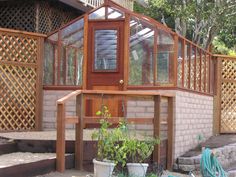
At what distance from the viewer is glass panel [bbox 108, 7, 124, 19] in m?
9.92

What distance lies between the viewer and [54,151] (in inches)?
301

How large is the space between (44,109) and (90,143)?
9.17ft

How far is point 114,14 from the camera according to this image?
32.7 ft

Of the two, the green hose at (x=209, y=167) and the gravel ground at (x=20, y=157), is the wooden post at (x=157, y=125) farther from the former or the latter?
the gravel ground at (x=20, y=157)

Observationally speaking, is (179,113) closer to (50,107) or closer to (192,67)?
(192,67)

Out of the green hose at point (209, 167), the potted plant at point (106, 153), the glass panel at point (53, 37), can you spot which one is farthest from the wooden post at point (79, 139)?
the glass panel at point (53, 37)

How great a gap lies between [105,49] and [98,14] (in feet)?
2.49

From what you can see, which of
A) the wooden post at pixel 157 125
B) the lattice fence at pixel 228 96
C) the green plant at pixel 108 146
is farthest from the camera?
the lattice fence at pixel 228 96

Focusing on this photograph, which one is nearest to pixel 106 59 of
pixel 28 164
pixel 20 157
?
pixel 20 157

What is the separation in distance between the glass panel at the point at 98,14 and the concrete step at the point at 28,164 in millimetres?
3625

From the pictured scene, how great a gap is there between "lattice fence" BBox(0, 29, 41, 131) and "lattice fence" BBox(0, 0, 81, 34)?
1406 millimetres

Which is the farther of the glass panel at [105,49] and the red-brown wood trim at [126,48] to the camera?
the glass panel at [105,49]

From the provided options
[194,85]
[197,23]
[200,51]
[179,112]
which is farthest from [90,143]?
[197,23]

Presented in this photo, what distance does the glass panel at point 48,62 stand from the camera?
33.4 ft
